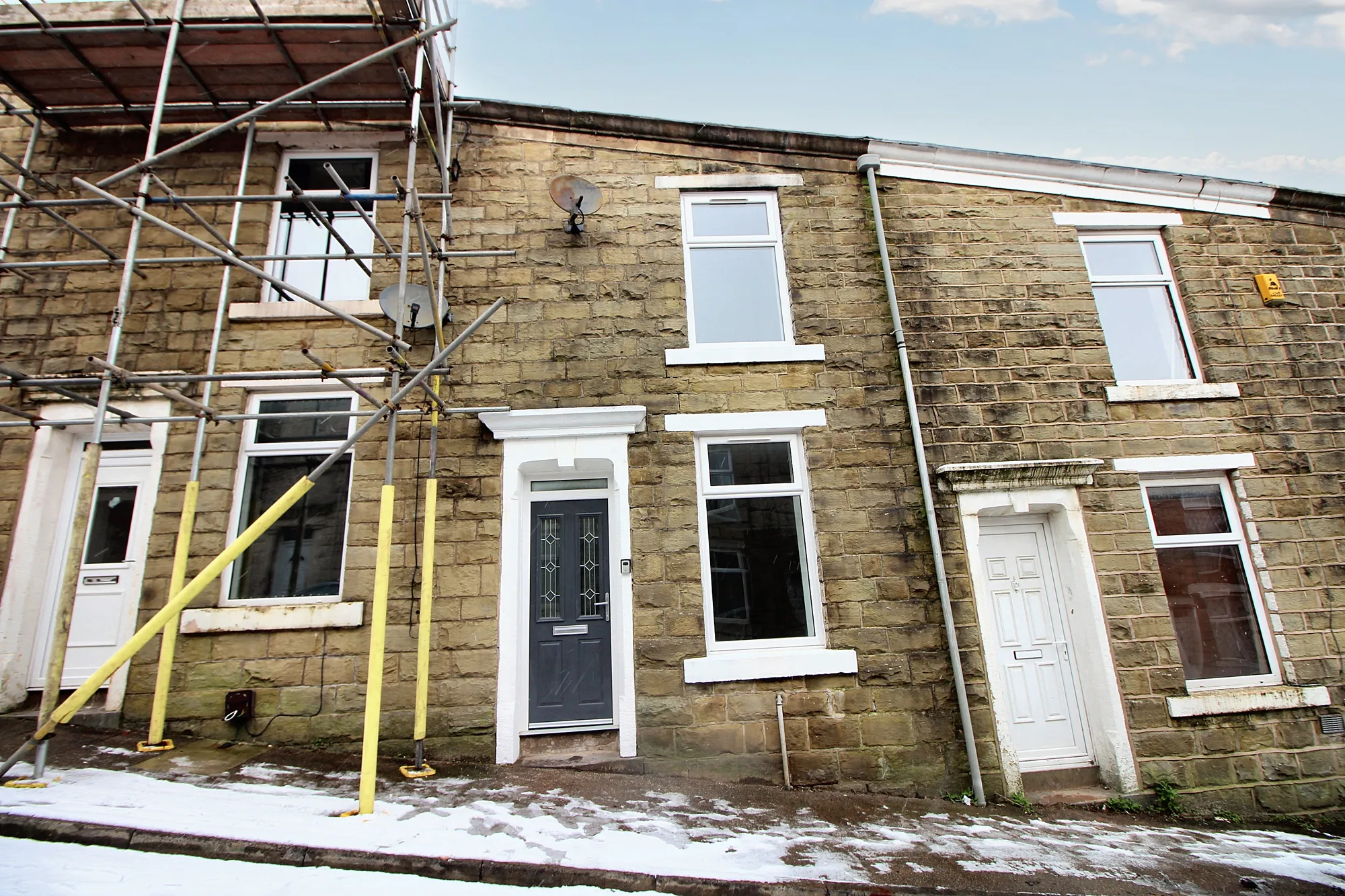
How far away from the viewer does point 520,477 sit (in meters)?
5.79

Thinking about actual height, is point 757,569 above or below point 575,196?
below

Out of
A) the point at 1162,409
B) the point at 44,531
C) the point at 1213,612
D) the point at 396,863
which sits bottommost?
the point at 396,863

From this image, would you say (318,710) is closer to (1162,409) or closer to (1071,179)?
(1162,409)

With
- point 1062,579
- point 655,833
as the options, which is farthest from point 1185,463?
point 655,833

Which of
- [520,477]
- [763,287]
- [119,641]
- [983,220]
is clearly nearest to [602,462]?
[520,477]

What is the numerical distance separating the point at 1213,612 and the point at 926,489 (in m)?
3.16

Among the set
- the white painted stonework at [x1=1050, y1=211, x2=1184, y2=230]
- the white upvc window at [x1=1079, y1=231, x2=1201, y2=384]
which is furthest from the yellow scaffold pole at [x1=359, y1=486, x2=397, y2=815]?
the white painted stonework at [x1=1050, y1=211, x2=1184, y2=230]

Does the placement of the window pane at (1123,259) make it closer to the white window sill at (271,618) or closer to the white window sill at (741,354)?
the white window sill at (741,354)

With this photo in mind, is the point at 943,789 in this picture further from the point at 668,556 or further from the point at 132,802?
the point at 132,802

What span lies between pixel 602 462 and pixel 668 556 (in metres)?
1.08

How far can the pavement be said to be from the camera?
3.29 meters

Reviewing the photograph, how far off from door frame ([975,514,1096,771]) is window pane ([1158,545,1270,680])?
102 centimetres

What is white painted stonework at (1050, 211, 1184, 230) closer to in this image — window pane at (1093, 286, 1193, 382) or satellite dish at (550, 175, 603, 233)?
window pane at (1093, 286, 1193, 382)

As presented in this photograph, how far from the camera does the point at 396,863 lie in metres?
3.20
